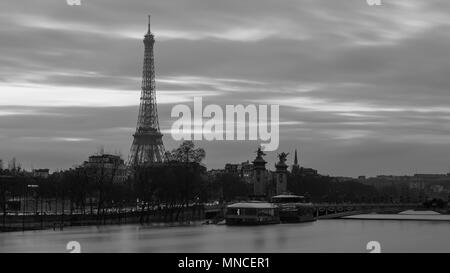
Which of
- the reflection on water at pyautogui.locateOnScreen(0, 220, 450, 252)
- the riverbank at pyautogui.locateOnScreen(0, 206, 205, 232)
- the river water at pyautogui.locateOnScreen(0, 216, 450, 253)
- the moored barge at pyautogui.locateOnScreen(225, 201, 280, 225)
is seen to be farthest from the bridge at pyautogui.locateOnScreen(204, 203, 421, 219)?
the reflection on water at pyautogui.locateOnScreen(0, 220, 450, 252)

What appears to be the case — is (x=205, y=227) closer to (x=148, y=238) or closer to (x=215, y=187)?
(x=148, y=238)

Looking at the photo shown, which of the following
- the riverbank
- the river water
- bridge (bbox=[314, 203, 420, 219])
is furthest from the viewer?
bridge (bbox=[314, 203, 420, 219])

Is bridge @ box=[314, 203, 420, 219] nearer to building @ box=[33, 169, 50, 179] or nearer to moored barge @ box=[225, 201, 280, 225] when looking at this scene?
moored barge @ box=[225, 201, 280, 225]

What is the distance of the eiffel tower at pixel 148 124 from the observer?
498 ft

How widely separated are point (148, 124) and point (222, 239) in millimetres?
85879

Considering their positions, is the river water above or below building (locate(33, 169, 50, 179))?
→ below

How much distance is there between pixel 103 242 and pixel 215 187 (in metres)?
75.6

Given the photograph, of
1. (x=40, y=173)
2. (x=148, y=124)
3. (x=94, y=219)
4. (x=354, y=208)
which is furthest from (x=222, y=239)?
(x=40, y=173)

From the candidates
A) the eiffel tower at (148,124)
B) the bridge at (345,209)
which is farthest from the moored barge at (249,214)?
the eiffel tower at (148,124)

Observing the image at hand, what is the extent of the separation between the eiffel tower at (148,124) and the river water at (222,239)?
65.8 m

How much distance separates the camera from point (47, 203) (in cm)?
10319

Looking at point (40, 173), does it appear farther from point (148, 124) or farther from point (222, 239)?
point (222, 239)

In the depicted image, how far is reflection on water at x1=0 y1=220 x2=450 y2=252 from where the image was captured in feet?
196

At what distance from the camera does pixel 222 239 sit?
227 feet
